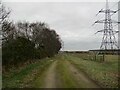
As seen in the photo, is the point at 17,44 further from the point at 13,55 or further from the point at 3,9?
the point at 3,9

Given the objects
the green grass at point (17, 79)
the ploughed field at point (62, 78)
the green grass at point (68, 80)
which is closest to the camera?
the green grass at point (68, 80)

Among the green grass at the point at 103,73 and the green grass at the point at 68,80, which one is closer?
the green grass at the point at 68,80

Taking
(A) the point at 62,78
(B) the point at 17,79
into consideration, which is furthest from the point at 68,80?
(B) the point at 17,79

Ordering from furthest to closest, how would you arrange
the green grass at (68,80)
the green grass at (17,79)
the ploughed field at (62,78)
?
the green grass at (17,79), the ploughed field at (62,78), the green grass at (68,80)

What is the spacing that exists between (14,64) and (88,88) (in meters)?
17.6

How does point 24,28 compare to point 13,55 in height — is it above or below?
above

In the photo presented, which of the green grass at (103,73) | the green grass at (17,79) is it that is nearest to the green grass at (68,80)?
the green grass at (103,73)

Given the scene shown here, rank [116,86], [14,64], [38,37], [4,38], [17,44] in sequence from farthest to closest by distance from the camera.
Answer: [38,37] < [17,44] < [14,64] < [4,38] < [116,86]

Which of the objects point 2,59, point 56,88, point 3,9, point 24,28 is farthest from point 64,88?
point 24,28

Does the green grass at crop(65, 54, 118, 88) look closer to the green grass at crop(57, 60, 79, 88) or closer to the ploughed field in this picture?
the ploughed field

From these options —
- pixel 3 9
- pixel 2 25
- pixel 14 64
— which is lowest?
pixel 14 64

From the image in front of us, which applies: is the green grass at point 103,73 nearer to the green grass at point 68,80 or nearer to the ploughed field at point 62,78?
the ploughed field at point 62,78

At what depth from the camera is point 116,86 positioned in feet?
41.9

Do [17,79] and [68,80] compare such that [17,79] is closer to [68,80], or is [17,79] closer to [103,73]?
[68,80]
